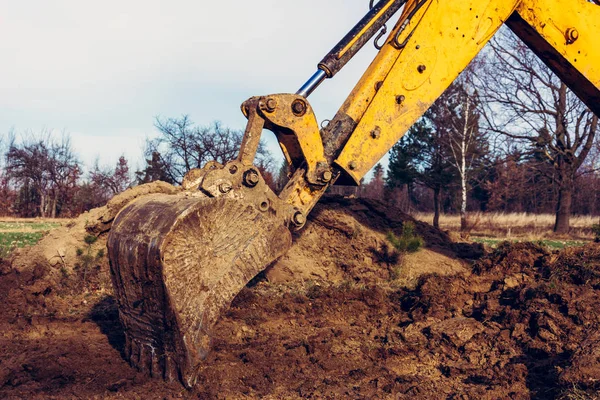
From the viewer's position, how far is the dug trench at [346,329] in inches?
160

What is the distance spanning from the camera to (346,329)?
5578 mm

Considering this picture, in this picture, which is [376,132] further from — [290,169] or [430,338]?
[430,338]

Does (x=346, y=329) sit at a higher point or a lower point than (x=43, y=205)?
lower

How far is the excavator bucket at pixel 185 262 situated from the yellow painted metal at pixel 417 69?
0.99 metres

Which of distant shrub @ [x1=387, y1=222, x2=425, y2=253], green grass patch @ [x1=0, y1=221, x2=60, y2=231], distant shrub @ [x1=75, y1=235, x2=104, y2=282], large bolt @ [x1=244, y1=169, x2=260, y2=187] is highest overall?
large bolt @ [x1=244, y1=169, x2=260, y2=187]

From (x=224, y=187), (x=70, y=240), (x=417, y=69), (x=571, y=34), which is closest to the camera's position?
(x=224, y=187)

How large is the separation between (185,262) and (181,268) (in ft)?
0.17

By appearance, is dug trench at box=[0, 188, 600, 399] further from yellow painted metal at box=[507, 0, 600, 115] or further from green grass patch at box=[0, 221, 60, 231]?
green grass patch at box=[0, 221, 60, 231]

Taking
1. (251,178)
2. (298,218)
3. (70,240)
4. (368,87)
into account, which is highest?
(368,87)

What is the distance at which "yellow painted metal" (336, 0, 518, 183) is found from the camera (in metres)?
4.86

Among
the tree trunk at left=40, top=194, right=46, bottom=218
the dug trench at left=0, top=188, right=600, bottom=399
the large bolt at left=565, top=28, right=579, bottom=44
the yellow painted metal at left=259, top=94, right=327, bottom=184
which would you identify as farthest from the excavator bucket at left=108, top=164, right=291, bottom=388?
the tree trunk at left=40, top=194, right=46, bottom=218

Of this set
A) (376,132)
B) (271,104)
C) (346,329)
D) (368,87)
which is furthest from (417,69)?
(346,329)

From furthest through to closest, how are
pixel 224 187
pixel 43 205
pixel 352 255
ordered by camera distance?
pixel 43 205 < pixel 352 255 < pixel 224 187

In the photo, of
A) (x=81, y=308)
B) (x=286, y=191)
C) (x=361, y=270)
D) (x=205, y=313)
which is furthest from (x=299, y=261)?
(x=205, y=313)
